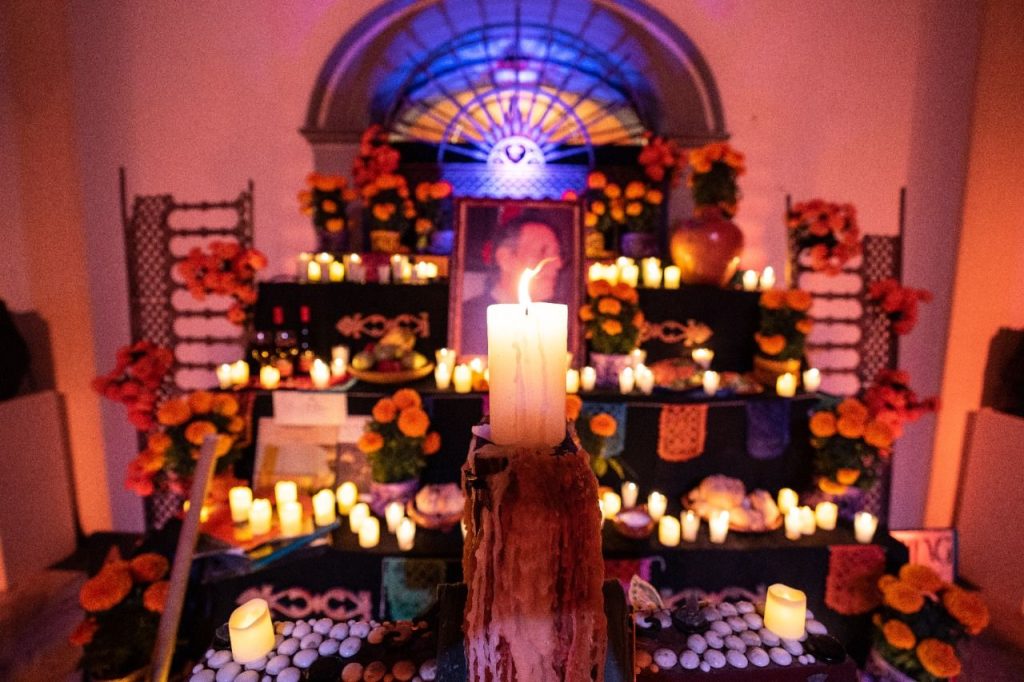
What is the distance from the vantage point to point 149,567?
2.40 meters

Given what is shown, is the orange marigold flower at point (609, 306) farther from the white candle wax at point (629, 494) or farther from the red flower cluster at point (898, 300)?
the red flower cluster at point (898, 300)

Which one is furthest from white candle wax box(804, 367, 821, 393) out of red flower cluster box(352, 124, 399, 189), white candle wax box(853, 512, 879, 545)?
red flower cluster box(352, 124, 399, 189)

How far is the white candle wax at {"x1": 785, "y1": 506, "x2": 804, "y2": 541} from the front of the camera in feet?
8.84

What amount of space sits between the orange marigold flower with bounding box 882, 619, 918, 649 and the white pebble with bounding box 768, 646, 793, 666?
1.39 meters

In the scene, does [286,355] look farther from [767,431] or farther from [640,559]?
[767,431]

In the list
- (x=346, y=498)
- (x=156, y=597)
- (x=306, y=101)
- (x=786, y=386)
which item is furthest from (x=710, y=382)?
(x=306, y=101)

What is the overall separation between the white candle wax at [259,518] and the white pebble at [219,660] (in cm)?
115

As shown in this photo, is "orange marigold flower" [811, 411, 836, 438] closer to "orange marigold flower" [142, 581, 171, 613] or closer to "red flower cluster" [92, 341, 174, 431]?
"orange marigold flower" [142, 581, 171, 613]

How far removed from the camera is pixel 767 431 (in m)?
3.01

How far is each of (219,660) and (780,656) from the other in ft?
5.04

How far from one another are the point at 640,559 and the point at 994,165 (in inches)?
166

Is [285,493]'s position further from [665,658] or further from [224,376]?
[665,658]

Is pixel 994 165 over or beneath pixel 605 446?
over

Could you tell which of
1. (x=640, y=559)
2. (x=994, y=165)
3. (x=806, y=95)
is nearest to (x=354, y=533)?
(x=640, y=559)
